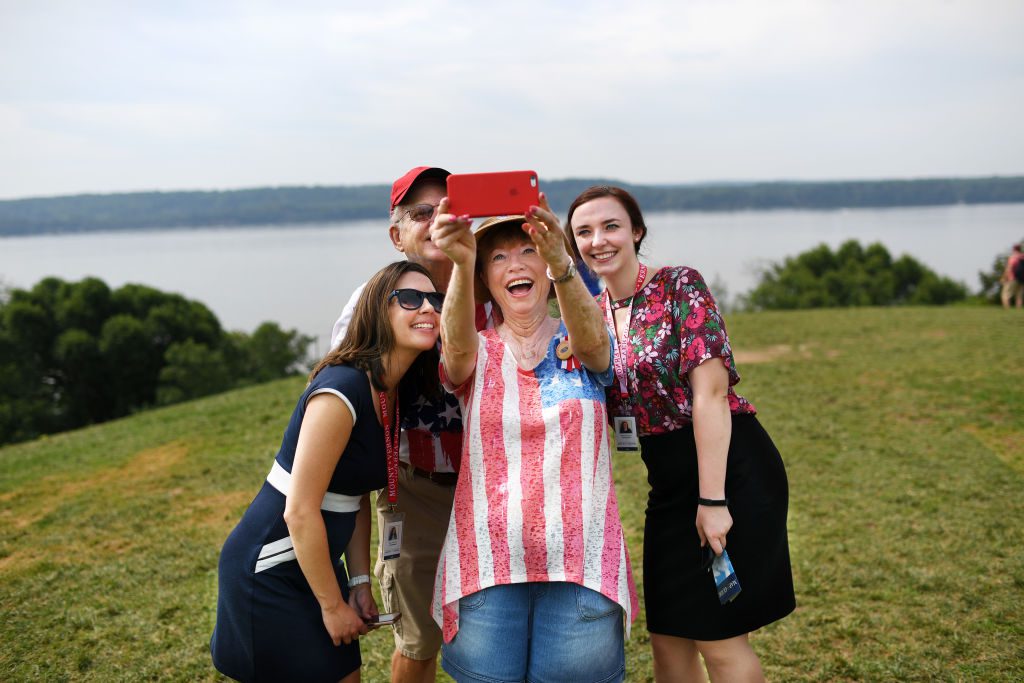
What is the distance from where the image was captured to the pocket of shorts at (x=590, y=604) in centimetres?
211

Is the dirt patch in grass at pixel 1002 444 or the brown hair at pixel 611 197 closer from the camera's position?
the brown hair at pixel 611 197

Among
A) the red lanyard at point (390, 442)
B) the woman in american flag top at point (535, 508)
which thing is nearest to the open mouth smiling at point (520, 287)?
the woman in american flag top at point (535, 508)

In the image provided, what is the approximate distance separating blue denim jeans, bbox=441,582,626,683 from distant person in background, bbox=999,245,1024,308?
1900 cm

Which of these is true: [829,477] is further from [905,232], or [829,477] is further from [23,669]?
[905,232]

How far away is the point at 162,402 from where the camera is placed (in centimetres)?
2556

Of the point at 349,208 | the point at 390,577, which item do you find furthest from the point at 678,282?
the point at 349,208

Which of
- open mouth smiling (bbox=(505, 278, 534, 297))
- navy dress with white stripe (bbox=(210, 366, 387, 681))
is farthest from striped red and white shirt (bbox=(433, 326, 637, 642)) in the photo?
navy dress with white stripe (bbox=(210, 366, 387, 681))

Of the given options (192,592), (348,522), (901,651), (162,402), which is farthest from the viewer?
(162,402)

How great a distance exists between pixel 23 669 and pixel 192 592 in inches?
44.8

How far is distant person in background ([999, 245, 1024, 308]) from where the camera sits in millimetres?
17219

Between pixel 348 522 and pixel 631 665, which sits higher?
pixel 348 522

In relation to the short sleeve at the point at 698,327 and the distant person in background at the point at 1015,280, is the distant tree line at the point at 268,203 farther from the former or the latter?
the short sleeve at the point at 698,327

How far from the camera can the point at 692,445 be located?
2.52m

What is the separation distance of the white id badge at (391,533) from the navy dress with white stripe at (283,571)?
40cm
